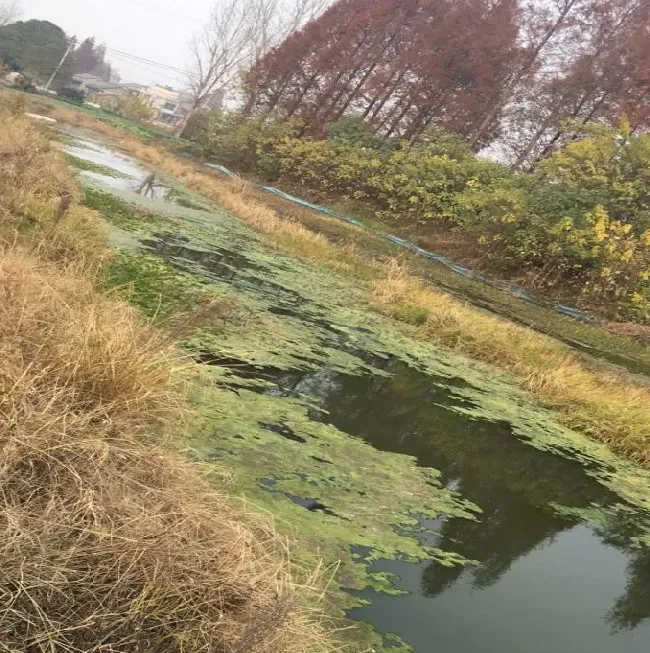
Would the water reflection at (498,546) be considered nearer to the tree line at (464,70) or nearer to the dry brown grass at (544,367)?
the dry brown grass at (544,367)

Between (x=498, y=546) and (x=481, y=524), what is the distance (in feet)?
0.55

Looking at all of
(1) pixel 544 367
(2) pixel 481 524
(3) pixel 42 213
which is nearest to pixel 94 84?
(3) pixel 42 213

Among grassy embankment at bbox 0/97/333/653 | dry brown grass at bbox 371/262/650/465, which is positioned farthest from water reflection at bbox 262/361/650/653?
dry brown grass at bbox 371/262/650/465

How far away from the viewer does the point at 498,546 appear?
134 inches

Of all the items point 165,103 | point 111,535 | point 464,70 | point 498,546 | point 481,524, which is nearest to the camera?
point 111,535

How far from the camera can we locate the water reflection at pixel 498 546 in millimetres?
2674

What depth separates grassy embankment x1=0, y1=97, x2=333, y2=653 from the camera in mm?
1611

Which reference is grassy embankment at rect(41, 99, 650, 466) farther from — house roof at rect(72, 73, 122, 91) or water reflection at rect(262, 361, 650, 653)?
house roof at rect(72, 73, 122, 91)

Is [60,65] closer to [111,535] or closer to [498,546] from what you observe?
[498,546]

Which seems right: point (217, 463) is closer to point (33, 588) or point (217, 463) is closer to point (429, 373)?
point (33, 588)

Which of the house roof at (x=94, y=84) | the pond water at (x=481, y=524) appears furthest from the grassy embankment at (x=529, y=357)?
the house roof at (x=94, y=84)

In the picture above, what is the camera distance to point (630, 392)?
6922 millimetres

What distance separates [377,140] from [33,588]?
24636mm

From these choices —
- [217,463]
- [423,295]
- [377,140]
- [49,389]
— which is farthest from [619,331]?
[377,140]
